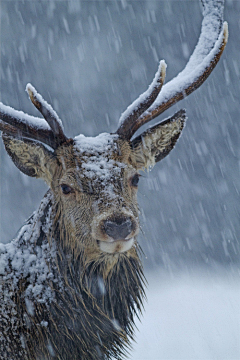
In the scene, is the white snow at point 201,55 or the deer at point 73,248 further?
the white snow at point 201,55

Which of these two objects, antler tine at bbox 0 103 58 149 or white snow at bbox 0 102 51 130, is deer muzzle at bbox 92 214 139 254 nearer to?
antler tine at bbox 0 103 58 149

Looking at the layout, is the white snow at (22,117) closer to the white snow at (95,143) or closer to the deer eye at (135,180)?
the white snow at (95,143)

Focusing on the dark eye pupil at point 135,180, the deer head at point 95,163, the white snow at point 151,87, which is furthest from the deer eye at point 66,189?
the white snow at point 151,87

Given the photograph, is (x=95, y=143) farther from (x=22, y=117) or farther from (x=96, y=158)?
(x=22, y=117)

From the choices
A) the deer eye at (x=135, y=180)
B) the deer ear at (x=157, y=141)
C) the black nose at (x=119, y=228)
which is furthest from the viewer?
the deer ear at (x=157, y=141)

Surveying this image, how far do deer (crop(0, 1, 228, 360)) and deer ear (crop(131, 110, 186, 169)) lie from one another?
0.23 ft

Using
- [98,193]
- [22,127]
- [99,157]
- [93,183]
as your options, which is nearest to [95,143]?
[99,157]

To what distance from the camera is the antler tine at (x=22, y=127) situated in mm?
→ 3260

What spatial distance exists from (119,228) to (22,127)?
4.62ft

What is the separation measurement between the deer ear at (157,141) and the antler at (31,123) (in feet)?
2.84

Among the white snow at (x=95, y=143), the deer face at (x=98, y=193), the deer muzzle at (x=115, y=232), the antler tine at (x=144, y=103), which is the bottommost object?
the deer muzzle at (x=115, y=232)

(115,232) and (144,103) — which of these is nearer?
(115,232)

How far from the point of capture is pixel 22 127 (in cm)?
326

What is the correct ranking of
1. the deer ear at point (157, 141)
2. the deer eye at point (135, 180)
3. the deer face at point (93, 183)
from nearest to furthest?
1. the deer face at point (93, 183)
2. the deer eye at point (135, 180)
3. the deer ear at point (157, 141)
